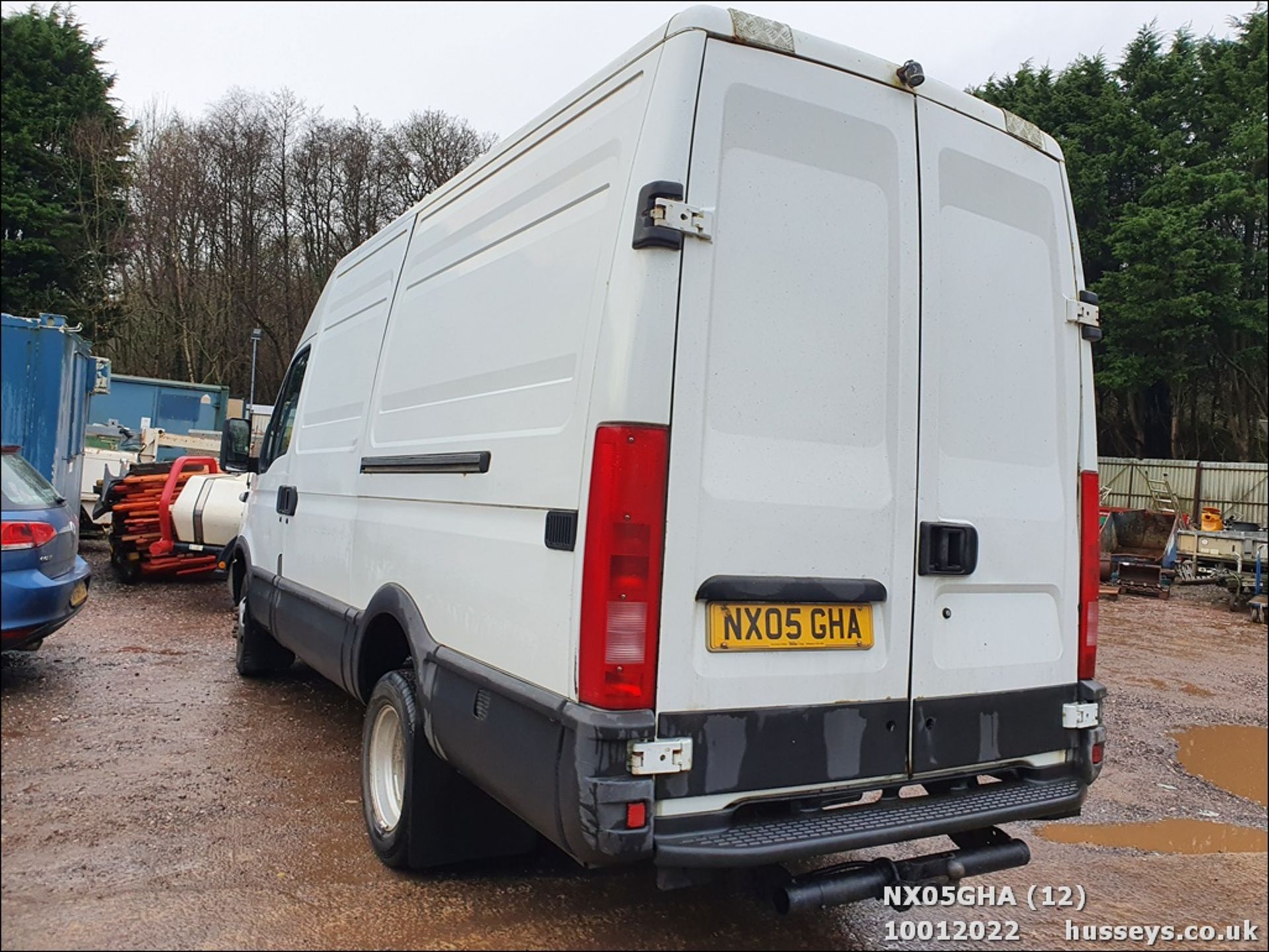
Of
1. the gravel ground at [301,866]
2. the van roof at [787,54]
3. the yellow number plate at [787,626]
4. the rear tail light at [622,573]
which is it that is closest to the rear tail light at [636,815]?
the rear tail light at [622,573]

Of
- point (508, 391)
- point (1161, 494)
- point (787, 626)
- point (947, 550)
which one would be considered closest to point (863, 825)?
point (787, 626)

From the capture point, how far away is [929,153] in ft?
9.88

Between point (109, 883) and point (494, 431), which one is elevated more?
point (494, 431)

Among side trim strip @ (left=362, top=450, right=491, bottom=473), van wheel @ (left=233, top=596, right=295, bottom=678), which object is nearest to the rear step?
side trim strip @ (left=362, top=450, right=491, bottom=473)

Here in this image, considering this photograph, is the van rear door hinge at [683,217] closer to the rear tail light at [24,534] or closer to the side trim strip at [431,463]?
the side trim strip at [431,463]

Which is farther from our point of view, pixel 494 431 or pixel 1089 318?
pixel 1089 318

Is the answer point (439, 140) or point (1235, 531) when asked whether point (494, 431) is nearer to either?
point (439, 140)

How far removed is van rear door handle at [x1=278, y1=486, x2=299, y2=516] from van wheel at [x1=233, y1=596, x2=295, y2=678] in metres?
1.00

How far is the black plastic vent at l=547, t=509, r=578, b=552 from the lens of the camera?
2535 mm

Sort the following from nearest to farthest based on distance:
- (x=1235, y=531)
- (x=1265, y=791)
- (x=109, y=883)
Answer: (x=109, y=883), (x=1265, y=791), (x=1235, y=531)

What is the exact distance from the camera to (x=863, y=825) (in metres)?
2.68

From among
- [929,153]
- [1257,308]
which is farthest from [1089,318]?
[1257,308]

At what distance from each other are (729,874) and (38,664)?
154 inches

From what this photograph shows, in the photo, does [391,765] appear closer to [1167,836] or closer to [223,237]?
[223,237]
